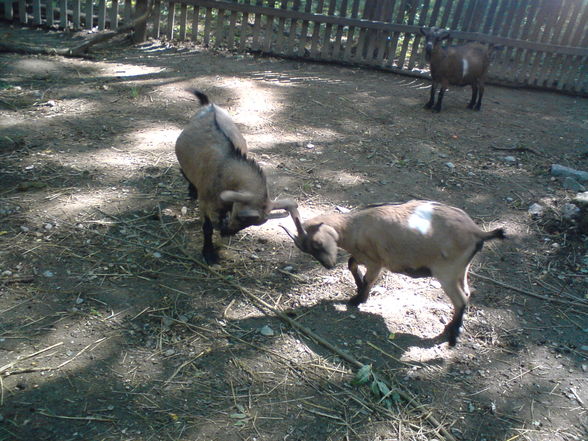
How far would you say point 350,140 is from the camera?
281 inches

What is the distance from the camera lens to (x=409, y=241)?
3826 millimetres

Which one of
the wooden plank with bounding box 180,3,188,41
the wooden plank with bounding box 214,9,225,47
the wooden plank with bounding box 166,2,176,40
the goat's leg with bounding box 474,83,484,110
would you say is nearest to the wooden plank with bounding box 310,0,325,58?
the wooden plank with bounding box 214,9,225,47

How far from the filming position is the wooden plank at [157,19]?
33.1 ft

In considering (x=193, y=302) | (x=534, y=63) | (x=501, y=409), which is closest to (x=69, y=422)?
(x=193, y=302)

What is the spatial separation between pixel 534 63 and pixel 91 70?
857cm

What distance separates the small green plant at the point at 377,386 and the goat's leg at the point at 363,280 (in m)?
0.74

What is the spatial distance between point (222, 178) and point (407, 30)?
7372 mm

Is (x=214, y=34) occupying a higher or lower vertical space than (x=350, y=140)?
higher

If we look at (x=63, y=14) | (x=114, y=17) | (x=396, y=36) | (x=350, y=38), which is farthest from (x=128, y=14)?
(x=396, y=36)

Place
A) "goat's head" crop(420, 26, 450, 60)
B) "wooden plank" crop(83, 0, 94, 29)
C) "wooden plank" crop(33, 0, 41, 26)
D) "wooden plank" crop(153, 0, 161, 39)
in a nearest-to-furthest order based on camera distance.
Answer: "goat's head" crop(420, 26, 450, 60), "wooden plank" crop(33, 0, 41, 26), "wooden plank" crop(83, 0, 94, 29), "wooden plank" crop(153, 0, 161, 39)

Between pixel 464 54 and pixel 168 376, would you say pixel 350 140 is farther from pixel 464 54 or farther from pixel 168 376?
pixel 168 376

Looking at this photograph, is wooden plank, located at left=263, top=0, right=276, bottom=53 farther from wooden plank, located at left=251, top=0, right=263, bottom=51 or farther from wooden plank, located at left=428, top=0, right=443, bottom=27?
wooden plank, located at left=428, top=0, right=443, bottom=27

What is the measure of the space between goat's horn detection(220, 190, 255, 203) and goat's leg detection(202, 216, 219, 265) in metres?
0.57

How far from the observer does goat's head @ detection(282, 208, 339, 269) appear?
12.2 feet
